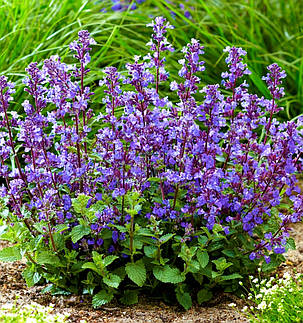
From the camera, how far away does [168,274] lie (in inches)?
88.4

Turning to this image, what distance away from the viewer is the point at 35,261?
2.40 m

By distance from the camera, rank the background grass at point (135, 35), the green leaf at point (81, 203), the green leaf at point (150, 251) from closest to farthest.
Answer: the green leaf at point (81, 203)
the green leaf at point (150, 251)
the background grass at point (135, 35)

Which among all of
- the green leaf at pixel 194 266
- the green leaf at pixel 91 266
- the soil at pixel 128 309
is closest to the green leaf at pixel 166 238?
the green leaf at pixel 194 266

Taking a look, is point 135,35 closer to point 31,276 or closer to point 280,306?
point 31,276

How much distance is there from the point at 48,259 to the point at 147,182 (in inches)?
22.1

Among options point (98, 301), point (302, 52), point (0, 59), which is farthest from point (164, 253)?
point (302, 52)

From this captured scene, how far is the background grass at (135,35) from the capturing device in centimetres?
378

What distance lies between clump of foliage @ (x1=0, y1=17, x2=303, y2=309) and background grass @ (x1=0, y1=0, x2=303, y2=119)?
1.26 m

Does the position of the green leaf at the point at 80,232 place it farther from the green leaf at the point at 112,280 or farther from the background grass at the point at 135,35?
the background grass at the point at 135,35

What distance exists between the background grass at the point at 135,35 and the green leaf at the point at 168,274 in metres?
1.66

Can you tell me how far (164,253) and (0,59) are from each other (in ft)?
6.84

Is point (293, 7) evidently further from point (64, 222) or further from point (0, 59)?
point (64, 222)

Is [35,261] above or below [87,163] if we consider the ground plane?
below

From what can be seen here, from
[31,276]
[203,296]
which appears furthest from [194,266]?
[31,276]
